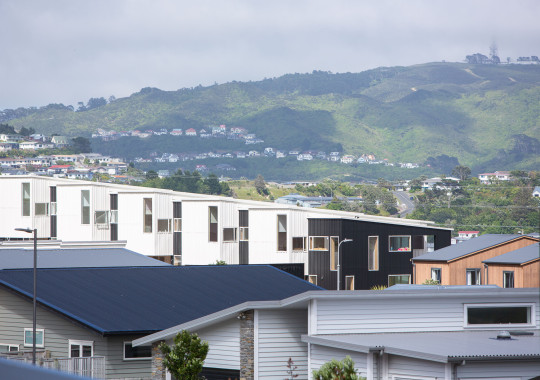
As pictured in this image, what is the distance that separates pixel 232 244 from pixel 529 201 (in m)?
83.5

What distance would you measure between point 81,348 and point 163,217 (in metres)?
41.6

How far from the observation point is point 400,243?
2245 inches

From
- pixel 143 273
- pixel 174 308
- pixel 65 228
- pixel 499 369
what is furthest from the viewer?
pixel 65 228

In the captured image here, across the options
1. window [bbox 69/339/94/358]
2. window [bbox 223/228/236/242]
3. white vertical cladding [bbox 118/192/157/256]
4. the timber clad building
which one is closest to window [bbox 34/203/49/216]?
the timber clad building

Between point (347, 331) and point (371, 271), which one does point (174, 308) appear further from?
point (371, 271)

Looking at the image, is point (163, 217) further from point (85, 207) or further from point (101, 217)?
point (85, 207)

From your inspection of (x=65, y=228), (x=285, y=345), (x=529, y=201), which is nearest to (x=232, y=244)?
(x=65, y=228)

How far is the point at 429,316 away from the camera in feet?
63.3

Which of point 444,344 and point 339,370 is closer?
point 339,370

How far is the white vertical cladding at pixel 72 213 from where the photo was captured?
6775 centimetres

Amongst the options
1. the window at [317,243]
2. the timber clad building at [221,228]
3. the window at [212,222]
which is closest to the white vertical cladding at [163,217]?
the timber clad building at [221,228]

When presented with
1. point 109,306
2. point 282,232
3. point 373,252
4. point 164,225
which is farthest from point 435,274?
point 109,306

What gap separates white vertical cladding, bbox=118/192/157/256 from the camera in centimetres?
6594

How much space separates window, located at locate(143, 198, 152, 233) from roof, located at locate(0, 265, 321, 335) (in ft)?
111
